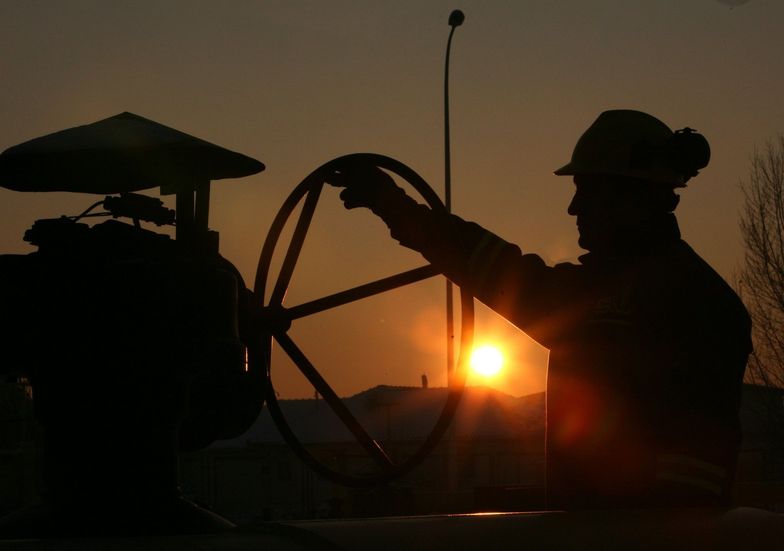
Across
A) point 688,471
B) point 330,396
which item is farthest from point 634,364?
point 330,396

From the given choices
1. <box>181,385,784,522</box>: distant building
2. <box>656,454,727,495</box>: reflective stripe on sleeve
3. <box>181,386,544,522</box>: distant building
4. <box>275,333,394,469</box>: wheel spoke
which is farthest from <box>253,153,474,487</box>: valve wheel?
<box>181,386,544,522</box>: distant building

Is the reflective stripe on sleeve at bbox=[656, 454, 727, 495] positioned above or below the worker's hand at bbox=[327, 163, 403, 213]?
below

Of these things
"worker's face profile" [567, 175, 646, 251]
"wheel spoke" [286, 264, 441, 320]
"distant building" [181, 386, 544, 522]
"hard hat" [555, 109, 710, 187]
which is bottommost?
"distant building" [181, 386, 544, 522]

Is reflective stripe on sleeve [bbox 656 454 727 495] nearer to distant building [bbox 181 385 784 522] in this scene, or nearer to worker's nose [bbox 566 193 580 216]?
worker's nose [bbox 566 193 580 216]

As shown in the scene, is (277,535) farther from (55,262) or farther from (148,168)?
(148,168)

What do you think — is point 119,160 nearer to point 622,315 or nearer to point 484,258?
point 484,258

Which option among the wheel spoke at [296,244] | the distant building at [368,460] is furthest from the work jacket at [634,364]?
the distant building at [368,460]

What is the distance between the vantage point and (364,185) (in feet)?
13.1

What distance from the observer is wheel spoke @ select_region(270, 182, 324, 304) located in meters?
3.88

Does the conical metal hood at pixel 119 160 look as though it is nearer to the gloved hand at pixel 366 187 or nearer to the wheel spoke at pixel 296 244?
the wheel spoke at pixel 296 244

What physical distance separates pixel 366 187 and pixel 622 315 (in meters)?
0.93

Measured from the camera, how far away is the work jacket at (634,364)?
10.7ft

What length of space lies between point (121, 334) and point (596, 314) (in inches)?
51.0

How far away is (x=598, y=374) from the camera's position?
11.5 feet
